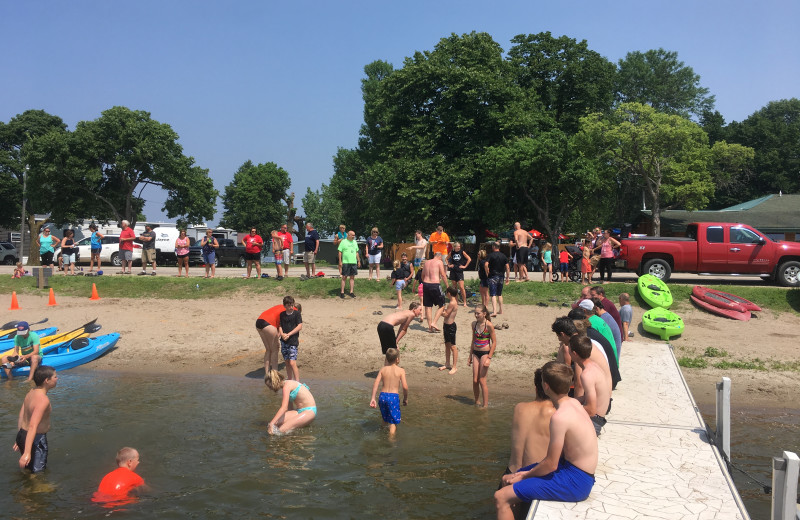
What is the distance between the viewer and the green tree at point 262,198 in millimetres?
66375

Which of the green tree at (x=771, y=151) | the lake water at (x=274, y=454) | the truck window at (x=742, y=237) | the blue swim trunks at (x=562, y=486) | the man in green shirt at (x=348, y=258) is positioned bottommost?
the lake water at (x=274, y=454)

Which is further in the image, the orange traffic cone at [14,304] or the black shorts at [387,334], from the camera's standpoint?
the orange traffic cone at [14,304]

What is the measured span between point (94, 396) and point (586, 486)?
10.1 metres

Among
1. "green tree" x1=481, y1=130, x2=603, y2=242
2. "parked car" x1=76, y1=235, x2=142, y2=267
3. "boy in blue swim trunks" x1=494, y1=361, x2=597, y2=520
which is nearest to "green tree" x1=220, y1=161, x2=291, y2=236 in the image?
"parked car" x1=76, y1=235, x2=142, y2=267

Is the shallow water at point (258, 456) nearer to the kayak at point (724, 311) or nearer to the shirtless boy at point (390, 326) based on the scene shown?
the shirtless boy at point (390, 326)

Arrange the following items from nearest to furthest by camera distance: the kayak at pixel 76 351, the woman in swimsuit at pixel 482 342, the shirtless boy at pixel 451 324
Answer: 1. the woman in swimsuit at pixel 482 342
2. the shirtless boy at pixel 451 324
3. the kayak at pixel 76 351

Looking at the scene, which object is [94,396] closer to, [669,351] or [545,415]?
[545,415]

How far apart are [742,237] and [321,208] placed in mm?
59980

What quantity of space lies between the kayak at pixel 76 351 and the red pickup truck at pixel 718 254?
15419 millimetres

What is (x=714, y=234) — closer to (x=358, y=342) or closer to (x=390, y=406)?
(x=358, y=342)

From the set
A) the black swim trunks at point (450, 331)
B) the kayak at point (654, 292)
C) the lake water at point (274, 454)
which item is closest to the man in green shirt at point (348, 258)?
the black swim trunks at point (450, 331)

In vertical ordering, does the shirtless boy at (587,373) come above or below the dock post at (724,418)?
above

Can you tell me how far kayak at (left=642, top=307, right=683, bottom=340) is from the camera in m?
15.3

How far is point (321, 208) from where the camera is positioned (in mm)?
75625
